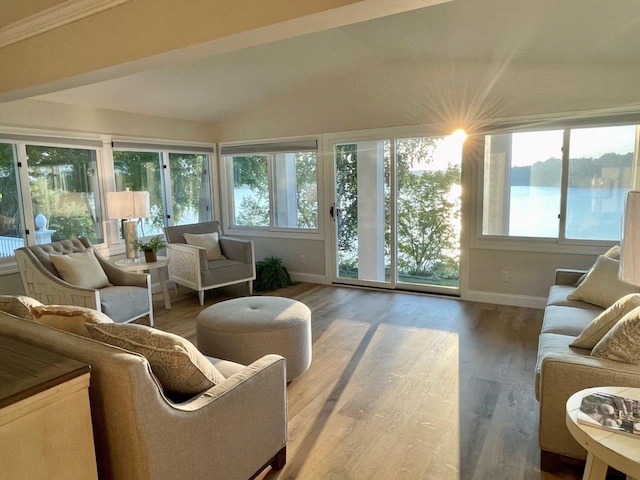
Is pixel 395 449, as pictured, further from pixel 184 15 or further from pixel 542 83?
pixel 542 83

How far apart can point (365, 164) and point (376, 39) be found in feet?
5.45

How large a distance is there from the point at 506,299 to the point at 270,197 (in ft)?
11.0

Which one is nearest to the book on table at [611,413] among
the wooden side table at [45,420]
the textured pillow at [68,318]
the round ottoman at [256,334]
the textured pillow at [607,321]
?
the textured pillow at [607,321]

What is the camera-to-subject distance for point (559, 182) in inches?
164

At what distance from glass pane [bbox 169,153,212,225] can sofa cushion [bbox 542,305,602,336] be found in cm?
467

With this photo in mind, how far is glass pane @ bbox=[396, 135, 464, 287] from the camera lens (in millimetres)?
4766

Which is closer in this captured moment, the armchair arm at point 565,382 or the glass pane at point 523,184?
the armchair arm at point 565,382

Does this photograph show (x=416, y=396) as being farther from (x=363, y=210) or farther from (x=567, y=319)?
(x=363, y=210)

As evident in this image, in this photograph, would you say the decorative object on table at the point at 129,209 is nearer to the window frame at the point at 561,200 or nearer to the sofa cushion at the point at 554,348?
the window frame at the point at 561,200

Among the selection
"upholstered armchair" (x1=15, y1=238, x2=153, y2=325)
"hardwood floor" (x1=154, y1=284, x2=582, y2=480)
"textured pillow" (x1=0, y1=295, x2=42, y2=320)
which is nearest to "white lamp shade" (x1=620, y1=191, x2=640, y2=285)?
"hardwood floor" (x1=154, y1=284, x2=582, y2=480)

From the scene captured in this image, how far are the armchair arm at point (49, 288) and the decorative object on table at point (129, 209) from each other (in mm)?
926

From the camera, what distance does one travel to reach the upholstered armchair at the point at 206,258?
4641 millimetres

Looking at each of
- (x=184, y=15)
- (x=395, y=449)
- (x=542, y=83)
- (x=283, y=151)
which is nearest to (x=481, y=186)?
(x=542, y=83)

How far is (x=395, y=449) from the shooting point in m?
2.12
